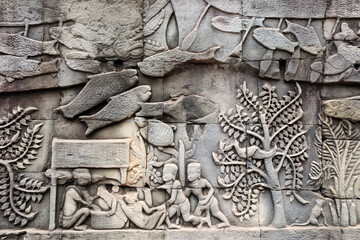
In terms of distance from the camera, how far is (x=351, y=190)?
3.97 m

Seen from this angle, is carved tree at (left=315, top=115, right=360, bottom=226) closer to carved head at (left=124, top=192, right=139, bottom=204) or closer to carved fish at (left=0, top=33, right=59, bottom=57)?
carved head at (left=124, top=192, right=139, bottom=204)

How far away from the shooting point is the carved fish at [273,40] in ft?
13.1

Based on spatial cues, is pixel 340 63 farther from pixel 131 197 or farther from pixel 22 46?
pixel 22 46

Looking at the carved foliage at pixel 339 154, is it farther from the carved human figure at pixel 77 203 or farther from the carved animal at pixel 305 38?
the carved human figure at pixel 77 203

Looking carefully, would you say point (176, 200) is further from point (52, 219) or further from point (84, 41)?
point (84, 41)


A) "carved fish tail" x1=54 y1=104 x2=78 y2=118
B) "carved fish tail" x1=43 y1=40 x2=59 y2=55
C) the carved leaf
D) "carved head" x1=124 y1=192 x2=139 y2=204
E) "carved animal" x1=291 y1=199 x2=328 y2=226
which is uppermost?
the carved leaf

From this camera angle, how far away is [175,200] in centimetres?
381

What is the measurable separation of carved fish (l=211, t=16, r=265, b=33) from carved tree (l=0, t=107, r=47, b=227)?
2506mm

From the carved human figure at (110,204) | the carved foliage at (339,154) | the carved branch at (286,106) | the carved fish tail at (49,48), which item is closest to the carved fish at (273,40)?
the carved branch at (286,106)

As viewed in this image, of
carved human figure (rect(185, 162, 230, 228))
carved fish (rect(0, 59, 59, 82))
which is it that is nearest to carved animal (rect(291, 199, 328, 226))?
carved human figure (rect(185, 162, 230, 228))

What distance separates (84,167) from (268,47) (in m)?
2.70

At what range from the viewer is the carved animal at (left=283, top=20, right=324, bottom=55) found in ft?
13.2

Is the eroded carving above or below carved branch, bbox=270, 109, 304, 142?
above

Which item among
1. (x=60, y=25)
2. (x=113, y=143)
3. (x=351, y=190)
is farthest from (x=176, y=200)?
(x=60, y=25)
